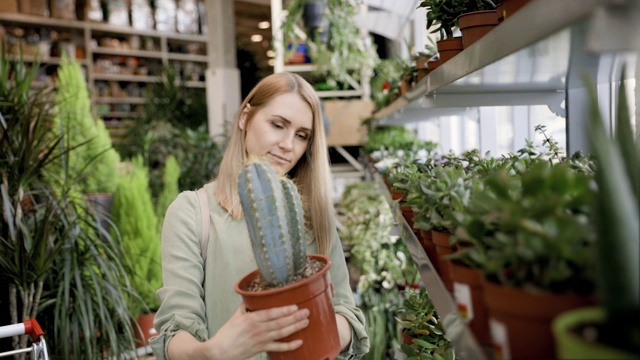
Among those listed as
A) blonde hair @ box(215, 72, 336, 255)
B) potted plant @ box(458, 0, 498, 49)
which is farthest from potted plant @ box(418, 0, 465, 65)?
blonde hair @ box(215, 72, 336, 255)

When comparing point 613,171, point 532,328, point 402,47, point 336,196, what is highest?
point 402,47

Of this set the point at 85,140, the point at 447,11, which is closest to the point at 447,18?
the point at 447,11

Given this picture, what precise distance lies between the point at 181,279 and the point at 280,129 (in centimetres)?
43

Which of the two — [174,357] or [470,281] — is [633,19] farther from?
[174,357]

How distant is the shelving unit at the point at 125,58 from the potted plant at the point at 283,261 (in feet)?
23.9

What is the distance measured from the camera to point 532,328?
0.54 metres

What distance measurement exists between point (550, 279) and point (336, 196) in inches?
178

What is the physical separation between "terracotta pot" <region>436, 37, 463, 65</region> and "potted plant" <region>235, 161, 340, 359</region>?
64 centimetres

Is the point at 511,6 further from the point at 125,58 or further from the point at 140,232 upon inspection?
the point at 125,58

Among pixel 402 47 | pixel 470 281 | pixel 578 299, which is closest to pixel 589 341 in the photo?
pixel 578 299

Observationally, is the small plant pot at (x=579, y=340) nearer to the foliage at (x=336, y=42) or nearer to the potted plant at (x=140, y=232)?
the potted plant at (x=140, y=232)

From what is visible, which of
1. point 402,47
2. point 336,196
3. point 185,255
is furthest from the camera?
point 402,47

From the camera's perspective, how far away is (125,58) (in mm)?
8562

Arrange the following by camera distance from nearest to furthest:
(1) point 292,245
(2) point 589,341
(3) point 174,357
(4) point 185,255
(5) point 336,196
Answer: (2) point 589,341, (1) point 292,245, (3) point 174,357, (4) point 185,255, (5) point 336,196
